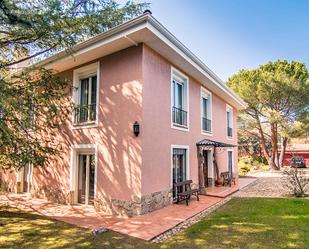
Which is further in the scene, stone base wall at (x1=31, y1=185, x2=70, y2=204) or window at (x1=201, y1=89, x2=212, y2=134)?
window at (x1=201, y1=89, x2=212, y2=134)

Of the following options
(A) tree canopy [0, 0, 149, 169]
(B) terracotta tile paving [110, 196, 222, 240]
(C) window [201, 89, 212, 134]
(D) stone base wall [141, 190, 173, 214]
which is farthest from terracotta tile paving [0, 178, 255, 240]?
(C) window [201, 89, 212, 134]

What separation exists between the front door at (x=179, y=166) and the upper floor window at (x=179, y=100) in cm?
127

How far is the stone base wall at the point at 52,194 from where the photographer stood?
34.8 feet

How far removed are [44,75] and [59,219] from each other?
4966mm

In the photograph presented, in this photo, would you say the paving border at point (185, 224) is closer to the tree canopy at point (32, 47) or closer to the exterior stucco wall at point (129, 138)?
the exterior stucco wall at point (129, 138)

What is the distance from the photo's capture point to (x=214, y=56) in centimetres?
1625

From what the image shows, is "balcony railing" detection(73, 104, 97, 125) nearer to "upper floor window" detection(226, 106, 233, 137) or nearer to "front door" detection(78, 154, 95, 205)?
"front door" detection(78, 154, 95, 205)

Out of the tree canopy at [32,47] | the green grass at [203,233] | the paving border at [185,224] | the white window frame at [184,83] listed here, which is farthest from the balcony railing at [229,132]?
the tree canopy at [32,47]

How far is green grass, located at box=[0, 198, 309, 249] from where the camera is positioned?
5.88 m

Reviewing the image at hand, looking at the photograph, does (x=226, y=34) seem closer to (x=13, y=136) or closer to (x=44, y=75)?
(x=44, y=75)

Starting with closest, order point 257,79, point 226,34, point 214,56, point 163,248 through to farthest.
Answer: point 163,248 → point 226,34 → point 214,56 → point 257,79

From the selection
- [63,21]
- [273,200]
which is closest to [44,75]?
[63,21]

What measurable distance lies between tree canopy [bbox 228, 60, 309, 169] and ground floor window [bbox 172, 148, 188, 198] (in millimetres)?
17725

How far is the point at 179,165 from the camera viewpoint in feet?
38.6
